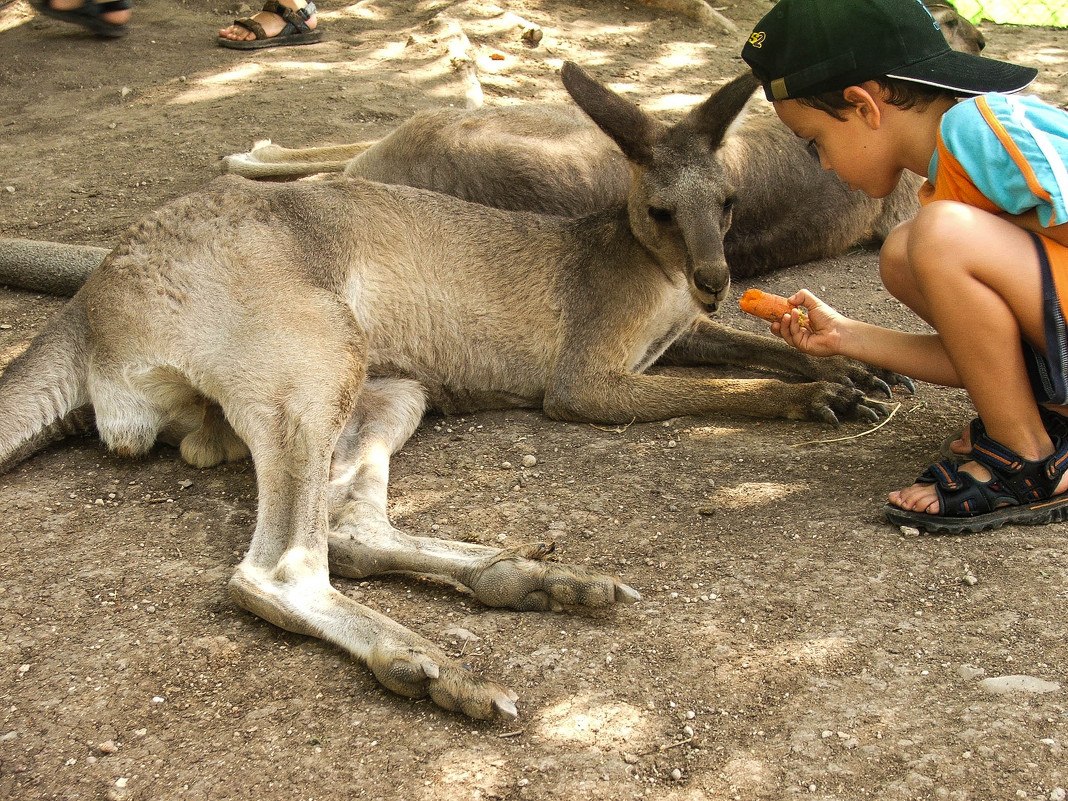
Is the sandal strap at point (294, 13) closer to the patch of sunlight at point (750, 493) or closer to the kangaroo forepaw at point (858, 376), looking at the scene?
the kangaroo forepaw at point (858, 376)

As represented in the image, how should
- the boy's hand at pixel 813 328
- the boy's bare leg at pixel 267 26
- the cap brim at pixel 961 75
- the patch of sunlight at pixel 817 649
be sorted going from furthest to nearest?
the boy's bare leg at pixel 267 26, the boy's hand at pixel 813 328, the cap brim at pixel 961 75, the patch of sunlight at pixel 817 649

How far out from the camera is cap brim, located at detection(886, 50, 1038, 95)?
A: 250 cm

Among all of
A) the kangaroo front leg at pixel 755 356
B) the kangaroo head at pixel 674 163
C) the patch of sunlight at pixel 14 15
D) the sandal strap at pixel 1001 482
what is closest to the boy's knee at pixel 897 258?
the sandal strap at pixel 1001 482

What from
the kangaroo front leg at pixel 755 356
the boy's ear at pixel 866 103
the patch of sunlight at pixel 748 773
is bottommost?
the kangaroo front leg at pixel 755 356

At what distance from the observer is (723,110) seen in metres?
3.68

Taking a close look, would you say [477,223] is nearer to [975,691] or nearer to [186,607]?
[186,607]

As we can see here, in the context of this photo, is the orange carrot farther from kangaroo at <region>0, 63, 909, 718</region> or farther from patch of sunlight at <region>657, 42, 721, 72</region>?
patch of sunlight at <region>657, 42, 721, 72</region>

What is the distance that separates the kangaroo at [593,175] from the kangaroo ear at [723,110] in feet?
1.68

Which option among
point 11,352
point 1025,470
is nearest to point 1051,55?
point 1025,470

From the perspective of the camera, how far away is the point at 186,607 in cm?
260

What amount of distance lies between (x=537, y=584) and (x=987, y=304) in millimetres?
1298

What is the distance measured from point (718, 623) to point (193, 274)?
193 cm

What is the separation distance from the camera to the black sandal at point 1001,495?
8.52ft

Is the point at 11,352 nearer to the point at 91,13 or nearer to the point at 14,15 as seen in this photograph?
the point at 91,13
